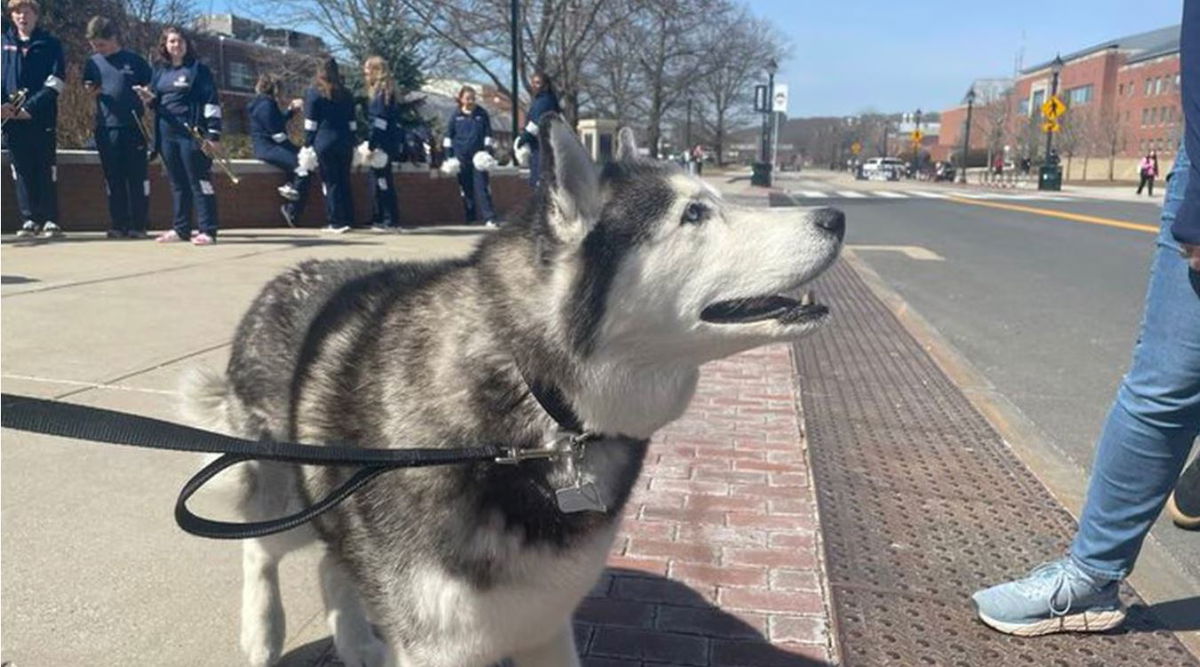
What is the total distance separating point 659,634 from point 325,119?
10130 millimetres

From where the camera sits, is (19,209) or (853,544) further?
(19,209)

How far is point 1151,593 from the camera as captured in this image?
127 inches

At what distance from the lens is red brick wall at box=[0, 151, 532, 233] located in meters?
10.8

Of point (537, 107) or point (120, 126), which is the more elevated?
point (537, 107)

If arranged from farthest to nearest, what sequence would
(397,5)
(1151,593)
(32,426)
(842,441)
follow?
(397,5) → (842,441) → (1151,593) → (32,426)

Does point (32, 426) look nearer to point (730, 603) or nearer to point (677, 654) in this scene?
point (677, 654)

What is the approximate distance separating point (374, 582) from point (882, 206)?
86.9 ft

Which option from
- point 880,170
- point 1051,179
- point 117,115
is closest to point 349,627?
point 117,115

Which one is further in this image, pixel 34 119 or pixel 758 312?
pixel 34 119

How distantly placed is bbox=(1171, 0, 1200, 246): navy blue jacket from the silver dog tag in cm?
169

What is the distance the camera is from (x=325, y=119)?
1161cm

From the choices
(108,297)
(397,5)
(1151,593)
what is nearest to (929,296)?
(1151,593)

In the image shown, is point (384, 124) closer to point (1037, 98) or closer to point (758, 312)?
point (758, 312)

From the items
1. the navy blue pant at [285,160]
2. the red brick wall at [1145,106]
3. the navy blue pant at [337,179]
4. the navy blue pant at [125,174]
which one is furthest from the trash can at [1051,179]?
the red brick wall at [1145,106]
